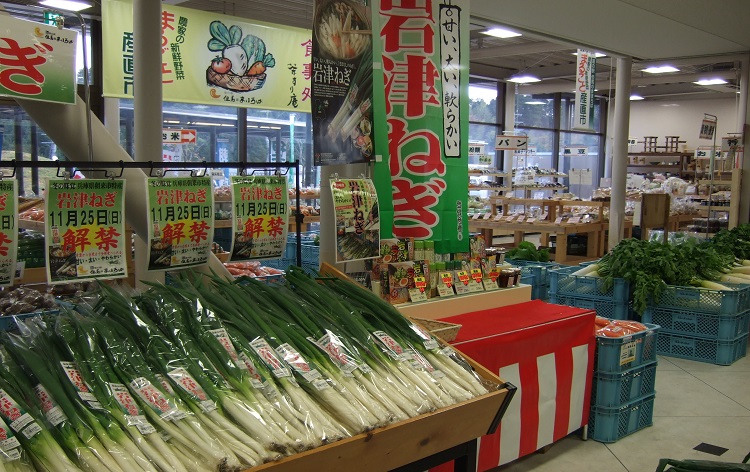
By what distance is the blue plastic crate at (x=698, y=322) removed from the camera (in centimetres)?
529

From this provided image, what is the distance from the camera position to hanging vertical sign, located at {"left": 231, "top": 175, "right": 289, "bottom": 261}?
2.44m

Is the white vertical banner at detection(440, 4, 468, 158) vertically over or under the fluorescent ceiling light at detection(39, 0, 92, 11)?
under

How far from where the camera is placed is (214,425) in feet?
5.30

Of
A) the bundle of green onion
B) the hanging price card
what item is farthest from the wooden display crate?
the hanging price card

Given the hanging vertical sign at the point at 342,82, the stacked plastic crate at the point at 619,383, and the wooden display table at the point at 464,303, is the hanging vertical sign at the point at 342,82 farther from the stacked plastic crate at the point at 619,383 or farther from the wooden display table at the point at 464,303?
the stacked plastic crate at the point at 619,383

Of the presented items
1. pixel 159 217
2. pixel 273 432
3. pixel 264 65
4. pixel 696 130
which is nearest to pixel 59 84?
pixel 159 217

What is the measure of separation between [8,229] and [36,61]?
1288 mm

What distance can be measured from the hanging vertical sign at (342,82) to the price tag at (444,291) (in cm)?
80

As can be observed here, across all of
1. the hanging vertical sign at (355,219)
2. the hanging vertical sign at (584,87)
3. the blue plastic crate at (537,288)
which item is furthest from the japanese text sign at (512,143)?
the hanging vertical sign at (355,219)

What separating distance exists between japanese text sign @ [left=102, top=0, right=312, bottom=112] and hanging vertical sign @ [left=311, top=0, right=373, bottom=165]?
3.54m

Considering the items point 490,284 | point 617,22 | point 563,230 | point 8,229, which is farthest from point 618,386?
point 563,230

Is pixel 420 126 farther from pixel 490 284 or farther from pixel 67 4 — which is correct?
pixel 67 4

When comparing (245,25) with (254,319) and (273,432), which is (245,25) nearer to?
(254,319)

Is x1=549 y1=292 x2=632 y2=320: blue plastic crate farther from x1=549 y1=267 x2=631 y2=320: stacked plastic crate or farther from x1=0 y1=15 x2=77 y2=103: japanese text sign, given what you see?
x1=0 y1=15 x2=77 y2=103: japanese text sign
